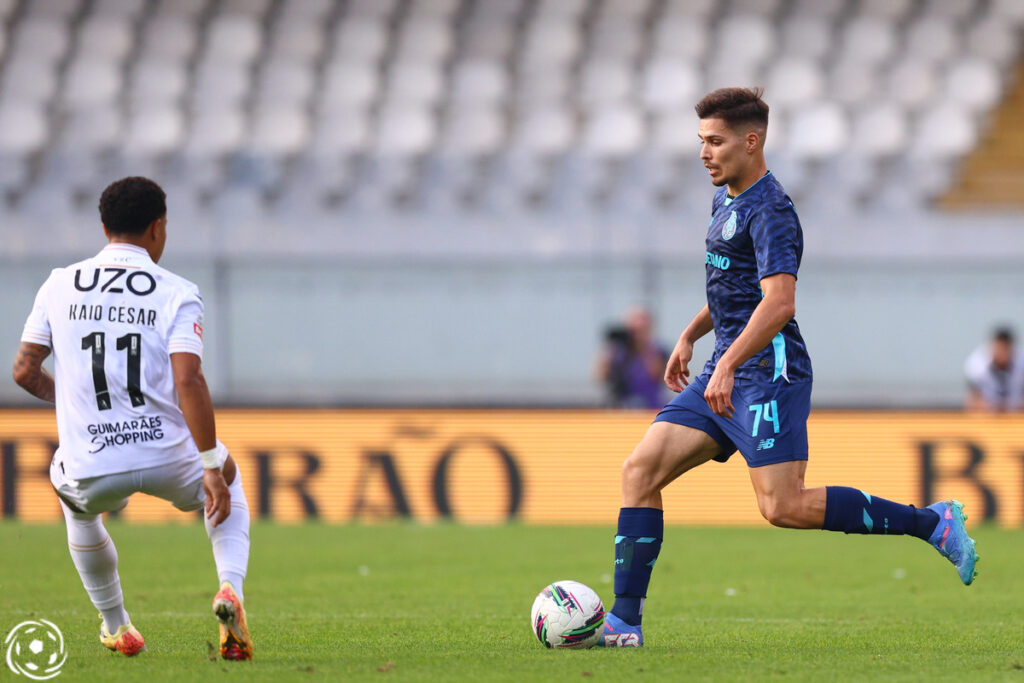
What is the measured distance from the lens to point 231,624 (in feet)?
15.4

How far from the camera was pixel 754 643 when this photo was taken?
18.5ft

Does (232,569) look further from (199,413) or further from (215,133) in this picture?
(215,133)

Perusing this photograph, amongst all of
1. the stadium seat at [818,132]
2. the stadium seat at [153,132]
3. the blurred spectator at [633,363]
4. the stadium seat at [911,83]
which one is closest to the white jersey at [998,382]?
the blurred spectator at [633,363]

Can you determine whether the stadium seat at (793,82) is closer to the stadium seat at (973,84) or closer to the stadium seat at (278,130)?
the stadium seat at (973,84)

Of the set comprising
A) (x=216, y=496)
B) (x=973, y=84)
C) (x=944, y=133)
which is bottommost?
(x=216, y=496)

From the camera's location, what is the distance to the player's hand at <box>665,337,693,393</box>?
5.59 m

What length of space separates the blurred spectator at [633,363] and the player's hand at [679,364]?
25.9 feet

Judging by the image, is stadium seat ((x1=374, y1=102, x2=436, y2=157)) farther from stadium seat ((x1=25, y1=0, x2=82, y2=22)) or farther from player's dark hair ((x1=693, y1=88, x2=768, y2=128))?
player's dark hair ((x1=693, y1=88, x2=768, y2=128))

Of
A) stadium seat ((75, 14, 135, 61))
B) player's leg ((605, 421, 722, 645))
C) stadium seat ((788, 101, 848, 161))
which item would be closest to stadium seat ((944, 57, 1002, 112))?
stadium seat ((788, 101, 848, 161))

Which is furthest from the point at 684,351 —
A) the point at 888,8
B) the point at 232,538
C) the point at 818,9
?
the point at 888,8

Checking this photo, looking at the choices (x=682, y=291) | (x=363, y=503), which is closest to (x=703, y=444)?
(x=363, y=503)

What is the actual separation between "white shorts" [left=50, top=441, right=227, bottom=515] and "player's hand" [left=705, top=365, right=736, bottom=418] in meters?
1.68

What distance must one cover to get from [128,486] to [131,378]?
1.20ft

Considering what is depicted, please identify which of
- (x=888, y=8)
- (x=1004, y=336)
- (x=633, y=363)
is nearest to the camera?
(x=1004, y=336)
